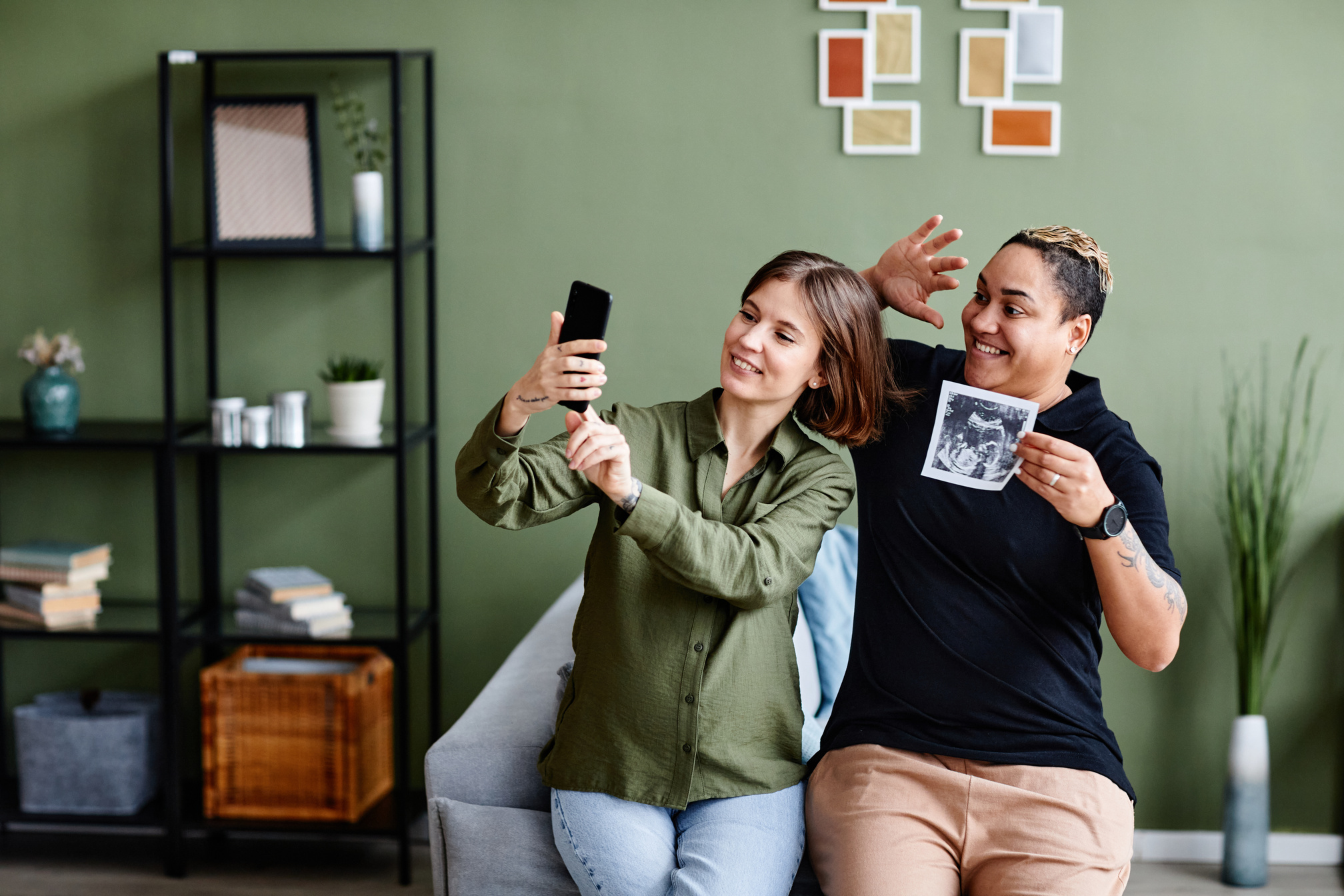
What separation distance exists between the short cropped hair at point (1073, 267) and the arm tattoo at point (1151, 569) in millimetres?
334

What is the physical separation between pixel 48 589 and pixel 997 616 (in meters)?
2.23

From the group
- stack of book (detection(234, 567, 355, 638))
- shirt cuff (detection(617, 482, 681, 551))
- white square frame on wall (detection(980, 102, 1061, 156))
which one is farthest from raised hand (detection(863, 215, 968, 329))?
stack of book (detection(234, 567, 355, 638))

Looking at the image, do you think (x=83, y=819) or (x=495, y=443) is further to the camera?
(x=83, y=819)

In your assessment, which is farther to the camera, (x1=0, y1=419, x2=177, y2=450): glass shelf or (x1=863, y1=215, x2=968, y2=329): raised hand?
(x1=0, y1=419, x2=177, y2=450): glass shelf

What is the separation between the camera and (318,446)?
101 inches

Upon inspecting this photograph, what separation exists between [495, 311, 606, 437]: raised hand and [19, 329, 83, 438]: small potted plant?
1.76 metres

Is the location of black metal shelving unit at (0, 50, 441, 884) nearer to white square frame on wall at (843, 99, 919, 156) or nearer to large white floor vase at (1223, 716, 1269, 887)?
white square frame on wall at (843, 99, 919, 156)

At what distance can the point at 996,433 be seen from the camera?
61.4 inches

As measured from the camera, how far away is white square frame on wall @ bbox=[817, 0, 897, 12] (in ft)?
8.77

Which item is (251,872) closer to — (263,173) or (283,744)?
(283,744)

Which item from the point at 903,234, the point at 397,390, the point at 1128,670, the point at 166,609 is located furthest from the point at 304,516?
the point at 1128,670

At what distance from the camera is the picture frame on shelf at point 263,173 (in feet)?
8.63

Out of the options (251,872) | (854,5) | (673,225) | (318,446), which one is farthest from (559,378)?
(251,872)

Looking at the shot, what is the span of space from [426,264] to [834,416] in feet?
4.87
